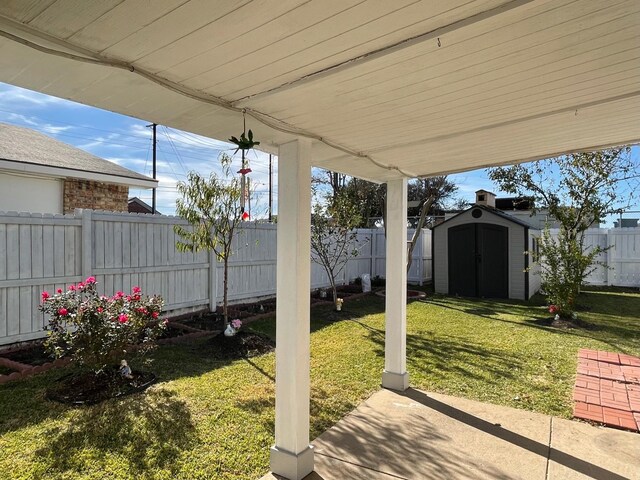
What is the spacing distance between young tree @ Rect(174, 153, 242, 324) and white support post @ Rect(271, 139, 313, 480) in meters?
3.51

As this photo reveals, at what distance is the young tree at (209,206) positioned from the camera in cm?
605

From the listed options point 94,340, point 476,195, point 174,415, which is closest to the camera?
point 174,415

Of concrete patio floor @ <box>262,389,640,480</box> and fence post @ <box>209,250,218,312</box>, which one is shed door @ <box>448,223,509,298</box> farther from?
concrete patio floor @ <box>262,389,640,480</box>

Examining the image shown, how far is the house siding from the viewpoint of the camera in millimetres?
10320

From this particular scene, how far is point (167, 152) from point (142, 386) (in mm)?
17023

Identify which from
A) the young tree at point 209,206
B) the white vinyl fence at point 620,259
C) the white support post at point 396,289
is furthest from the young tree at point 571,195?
the young tree at point 209,206

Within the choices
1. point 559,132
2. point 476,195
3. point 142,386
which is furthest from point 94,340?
point 476,195

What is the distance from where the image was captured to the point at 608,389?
4.11 metres

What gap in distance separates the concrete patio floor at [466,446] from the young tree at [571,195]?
5028 mm

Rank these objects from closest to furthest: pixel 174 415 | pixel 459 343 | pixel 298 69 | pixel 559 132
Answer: pixel 298 69, pixel 559 132, pixel 174 415, pixel 459 343

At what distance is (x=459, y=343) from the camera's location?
5969 millimetres

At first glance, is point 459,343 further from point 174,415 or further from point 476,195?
point 476,195

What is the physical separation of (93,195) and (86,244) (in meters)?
3.79

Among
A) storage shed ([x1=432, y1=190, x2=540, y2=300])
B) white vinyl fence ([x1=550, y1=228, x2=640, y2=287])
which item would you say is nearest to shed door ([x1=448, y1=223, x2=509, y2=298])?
storage shed ([x1=432, y1=190, x2=540, y2=300])
